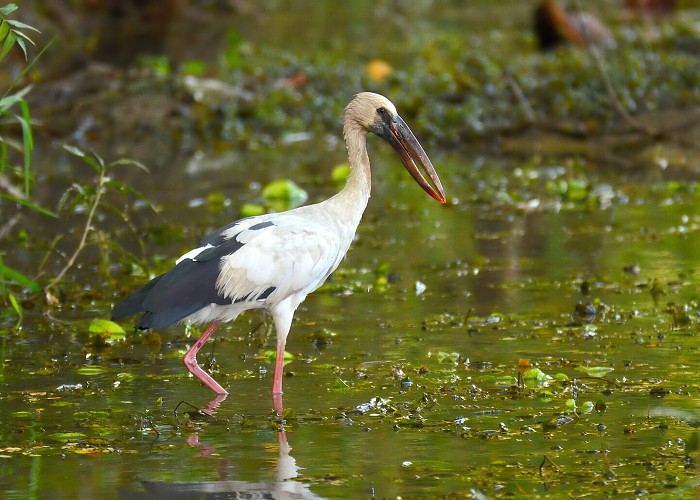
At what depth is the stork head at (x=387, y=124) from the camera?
25.2 ft

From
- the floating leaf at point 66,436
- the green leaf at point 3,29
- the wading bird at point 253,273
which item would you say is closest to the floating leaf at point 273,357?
the wading bird at point 253,273

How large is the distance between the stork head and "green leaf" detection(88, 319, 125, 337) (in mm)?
1944

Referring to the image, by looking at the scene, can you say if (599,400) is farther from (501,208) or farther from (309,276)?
(501,208)

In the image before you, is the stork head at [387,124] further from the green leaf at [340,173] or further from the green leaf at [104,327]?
the green leaf at [340,173]

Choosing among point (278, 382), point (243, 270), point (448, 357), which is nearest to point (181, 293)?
point (243, 270)

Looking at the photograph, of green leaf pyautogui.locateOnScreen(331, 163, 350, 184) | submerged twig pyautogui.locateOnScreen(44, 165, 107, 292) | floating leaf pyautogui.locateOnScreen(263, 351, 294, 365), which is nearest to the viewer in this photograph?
floating leaf pyautogui.locateOnScreen(263, 351, 294, 365)

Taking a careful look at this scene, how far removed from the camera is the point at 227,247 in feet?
22.6

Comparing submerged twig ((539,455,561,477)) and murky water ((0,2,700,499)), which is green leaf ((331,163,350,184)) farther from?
submerged twig ((539,455,561,477))

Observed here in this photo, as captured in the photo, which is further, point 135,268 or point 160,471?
point 135,268

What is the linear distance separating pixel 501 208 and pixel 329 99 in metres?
6.75

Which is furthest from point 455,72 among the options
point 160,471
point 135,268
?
point 160,471

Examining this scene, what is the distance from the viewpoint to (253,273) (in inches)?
268

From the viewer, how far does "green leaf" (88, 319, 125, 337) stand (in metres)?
7.97

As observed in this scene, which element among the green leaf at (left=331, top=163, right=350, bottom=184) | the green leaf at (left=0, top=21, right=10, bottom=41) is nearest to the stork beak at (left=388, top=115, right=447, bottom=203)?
the green leaf at (left=0, top=21, right=10, bottom=41)
